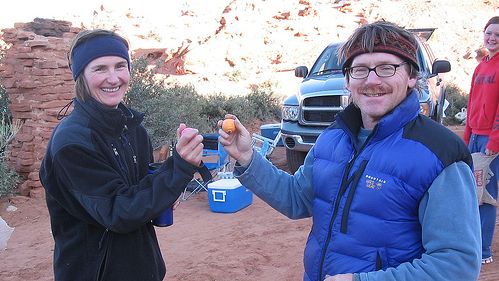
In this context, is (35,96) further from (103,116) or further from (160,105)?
(103,116)

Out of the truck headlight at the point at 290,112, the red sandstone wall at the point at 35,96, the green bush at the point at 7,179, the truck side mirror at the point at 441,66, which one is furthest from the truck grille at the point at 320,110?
the green bush at the point at 7,179

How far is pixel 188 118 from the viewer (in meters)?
10.3

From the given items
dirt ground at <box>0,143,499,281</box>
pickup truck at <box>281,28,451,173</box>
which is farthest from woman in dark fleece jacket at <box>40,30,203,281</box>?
pickup truck at <box>281,28,451,173</box>

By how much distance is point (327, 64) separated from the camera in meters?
8.29

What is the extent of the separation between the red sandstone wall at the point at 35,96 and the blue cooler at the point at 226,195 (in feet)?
8.74

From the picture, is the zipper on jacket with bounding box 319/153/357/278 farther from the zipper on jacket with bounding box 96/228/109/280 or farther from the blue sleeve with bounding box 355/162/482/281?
the zipper on jacket with bounding box 96/228/109/280

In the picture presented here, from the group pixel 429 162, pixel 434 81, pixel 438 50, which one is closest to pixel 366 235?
pixel 429 162

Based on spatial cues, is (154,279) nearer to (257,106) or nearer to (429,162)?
(429,162)

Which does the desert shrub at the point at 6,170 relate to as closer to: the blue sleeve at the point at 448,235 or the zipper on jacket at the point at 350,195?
the zipper on jacket at the point at 350,195

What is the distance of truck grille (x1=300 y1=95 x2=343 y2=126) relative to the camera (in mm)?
7266

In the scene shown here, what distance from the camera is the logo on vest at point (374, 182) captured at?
164 cm

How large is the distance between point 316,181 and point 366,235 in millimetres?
330

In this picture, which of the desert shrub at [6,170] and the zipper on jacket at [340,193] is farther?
the desert shrub at [6,170]

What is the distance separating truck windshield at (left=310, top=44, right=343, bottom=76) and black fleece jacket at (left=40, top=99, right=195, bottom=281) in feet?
20.5
